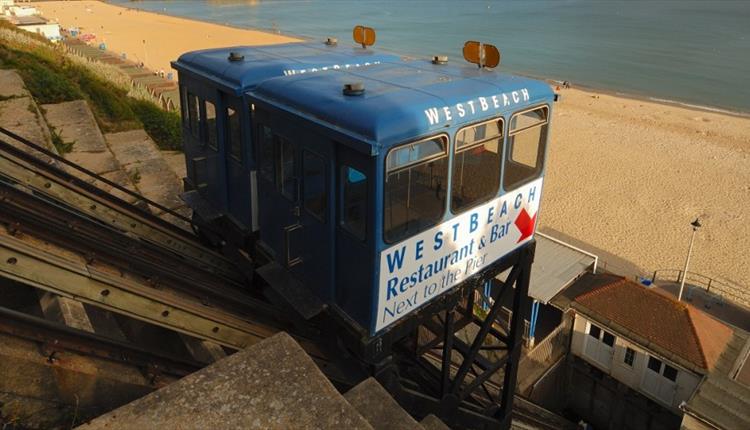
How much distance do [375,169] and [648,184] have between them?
2727cm

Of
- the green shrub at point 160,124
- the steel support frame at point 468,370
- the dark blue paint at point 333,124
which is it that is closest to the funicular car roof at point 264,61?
the dark blue paint at point 333,124

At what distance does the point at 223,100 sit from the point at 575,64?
2570 inches

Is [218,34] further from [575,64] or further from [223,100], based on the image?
[223,100]

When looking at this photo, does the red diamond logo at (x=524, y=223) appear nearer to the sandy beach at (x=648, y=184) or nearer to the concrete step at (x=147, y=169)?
the concrete step at (x=147, y=169)

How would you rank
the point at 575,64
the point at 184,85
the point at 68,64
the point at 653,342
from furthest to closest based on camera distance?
the point at 575,64, the point at 68,64, the point at 653,342, the point at 184,85

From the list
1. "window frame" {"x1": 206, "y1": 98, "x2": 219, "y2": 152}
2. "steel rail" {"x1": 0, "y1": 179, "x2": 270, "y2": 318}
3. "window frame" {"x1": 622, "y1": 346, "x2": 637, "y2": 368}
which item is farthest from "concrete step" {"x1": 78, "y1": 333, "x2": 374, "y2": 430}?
"window frame" {"x1": 622, "y1": 346, "x2": 637, "y2": 368}

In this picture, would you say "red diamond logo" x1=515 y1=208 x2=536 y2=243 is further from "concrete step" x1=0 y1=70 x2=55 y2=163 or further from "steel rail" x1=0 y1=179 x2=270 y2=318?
"concrete step" x1=0 y1=70 x2=55 y2=163

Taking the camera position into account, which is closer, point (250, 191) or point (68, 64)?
point (250, 191)

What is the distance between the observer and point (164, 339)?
21.0ft

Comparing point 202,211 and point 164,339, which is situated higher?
point 202,211

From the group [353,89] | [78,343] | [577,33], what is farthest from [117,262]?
[577,33]

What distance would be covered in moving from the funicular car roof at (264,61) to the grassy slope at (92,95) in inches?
332

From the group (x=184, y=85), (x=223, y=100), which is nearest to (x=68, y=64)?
(x=184, y=85)

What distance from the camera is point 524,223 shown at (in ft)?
23.8
